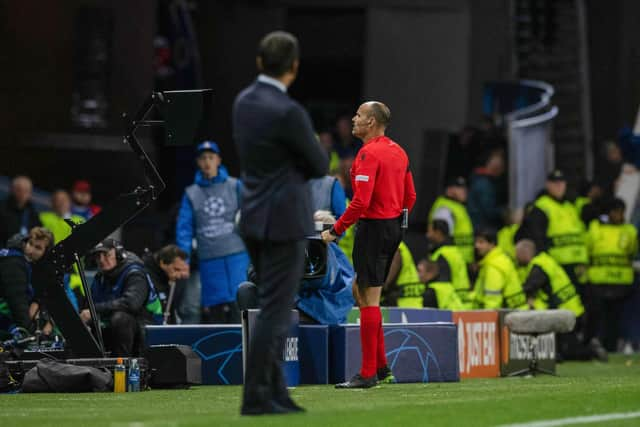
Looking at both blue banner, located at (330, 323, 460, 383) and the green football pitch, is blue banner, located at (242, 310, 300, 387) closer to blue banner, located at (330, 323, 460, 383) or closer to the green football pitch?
the green football pitch

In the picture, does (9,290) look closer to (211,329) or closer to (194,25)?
(211,329)

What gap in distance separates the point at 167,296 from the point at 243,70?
9.60m

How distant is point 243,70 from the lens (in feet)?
80.8

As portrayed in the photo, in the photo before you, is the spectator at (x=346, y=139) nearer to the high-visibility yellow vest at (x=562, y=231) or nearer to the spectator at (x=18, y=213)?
the high-visibility yellow vest at (x=562, y=231)

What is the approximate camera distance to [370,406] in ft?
31.3

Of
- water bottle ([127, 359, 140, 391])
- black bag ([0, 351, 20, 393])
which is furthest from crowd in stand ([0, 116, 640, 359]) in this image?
black bag ([0, 351, 20, 393])

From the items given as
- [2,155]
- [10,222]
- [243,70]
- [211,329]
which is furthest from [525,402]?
[243,70]

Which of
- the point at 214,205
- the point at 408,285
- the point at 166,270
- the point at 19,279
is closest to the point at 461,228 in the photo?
the point at 408,285

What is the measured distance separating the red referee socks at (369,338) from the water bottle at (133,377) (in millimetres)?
1850

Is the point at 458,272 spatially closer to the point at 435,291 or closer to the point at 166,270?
the point at 435,291

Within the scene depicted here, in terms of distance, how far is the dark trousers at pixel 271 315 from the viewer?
8.38 m

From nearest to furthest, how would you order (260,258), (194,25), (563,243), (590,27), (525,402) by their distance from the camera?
1. (260,258)
2. (525,402)
3. (563,243)
4. (194,25)
5. (590,27)

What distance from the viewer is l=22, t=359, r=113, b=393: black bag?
11.9 m

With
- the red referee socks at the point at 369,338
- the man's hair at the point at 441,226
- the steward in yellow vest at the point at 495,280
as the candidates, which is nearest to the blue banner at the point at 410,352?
the red referee socks at the point at 369,338
